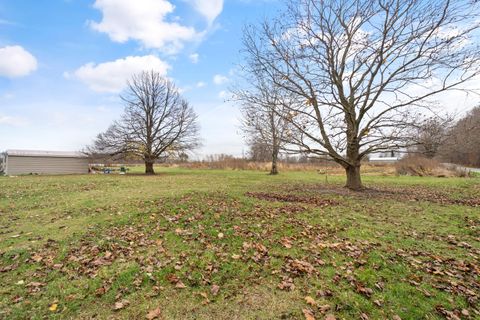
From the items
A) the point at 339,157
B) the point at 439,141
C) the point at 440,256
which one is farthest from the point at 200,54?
the point at 440,256

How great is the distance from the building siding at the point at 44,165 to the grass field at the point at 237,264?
2526 cm

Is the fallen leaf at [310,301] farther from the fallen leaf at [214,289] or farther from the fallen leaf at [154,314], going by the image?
the fallen leaf at [154,314]

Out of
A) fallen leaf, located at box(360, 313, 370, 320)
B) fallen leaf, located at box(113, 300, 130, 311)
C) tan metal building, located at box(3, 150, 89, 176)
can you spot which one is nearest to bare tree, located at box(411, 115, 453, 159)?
fallen leaf, located at box(360, 313, 370, 320)

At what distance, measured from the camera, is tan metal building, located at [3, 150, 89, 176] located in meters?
24.2

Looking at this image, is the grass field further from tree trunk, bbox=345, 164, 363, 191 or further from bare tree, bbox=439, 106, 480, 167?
tree trunk, bbox=345, 164, 363, 191

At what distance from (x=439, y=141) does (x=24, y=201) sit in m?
15.2

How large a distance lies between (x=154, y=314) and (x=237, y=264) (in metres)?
1.36

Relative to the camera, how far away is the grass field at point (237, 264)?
2.65m

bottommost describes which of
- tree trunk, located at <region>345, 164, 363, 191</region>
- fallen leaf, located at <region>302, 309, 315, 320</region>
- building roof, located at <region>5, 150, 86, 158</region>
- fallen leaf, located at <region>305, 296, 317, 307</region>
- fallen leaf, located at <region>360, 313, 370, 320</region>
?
fallen leaf, located at <region>360, 313, 370, 320</region>

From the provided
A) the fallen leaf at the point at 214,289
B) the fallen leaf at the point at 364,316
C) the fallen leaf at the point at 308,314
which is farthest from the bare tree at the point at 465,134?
the fallen leaf at the point at 214,289

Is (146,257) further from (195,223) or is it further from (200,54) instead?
(200,54)

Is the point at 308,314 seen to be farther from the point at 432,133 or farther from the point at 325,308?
the point at 432,133

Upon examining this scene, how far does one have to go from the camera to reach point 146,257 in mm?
3744

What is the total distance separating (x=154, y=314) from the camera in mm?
2527
